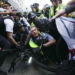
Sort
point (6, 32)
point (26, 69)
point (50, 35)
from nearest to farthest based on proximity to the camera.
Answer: point (50, 35) < point (26, 69) < point (6, 32)

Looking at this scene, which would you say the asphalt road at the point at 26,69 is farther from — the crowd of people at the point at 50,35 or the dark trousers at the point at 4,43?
the dark trousers at the point at 4,43

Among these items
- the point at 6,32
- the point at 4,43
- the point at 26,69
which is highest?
the point at 6,32

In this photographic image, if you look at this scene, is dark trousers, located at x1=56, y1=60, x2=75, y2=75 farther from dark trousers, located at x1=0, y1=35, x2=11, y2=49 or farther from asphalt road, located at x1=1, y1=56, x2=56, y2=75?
dark trousers, located at x1=0, y1=35, x2=11, y2=49

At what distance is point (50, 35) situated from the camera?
3.86m

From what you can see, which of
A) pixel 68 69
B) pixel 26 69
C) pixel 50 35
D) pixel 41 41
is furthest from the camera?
pixel 26 69

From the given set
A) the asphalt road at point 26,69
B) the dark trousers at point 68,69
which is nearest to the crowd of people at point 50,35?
the dark trousers at point 68,69

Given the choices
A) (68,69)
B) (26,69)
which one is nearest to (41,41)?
(26,69)

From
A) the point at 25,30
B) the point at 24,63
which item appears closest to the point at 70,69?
the point at 24,63

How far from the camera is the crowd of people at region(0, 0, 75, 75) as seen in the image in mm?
2372

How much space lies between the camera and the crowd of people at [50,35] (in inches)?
93.4

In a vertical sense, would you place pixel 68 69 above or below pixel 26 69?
above

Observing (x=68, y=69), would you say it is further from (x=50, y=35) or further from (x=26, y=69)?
(x=26, y=69)

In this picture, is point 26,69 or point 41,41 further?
point 26,69

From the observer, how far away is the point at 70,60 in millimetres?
2375
